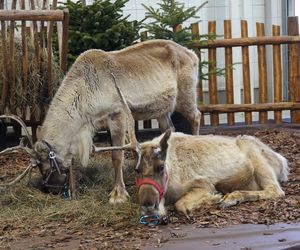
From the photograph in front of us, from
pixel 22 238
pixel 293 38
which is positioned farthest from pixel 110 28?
pixel 22 238

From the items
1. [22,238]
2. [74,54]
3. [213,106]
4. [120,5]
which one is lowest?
[22,238]

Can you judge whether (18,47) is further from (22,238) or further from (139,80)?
(22,238)

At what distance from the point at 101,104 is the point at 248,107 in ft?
15.1

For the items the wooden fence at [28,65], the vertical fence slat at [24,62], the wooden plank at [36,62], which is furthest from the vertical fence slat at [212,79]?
the vertical fence slat at [24,62]

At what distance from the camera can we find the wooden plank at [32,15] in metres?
7.64

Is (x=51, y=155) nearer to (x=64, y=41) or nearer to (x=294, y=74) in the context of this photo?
(x=64, y=41)

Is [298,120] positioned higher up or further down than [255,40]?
further down

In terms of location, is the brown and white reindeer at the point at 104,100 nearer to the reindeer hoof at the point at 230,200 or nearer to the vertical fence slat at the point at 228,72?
the reindeer hoof at the point at 230,200

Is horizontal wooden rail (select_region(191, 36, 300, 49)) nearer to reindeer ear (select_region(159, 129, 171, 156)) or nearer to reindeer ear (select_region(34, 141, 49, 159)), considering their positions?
reindeer ear (select_region(34, 141, 49, 159))

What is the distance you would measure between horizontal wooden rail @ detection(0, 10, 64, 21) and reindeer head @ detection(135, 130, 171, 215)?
2.70m

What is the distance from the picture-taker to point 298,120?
36.8ft

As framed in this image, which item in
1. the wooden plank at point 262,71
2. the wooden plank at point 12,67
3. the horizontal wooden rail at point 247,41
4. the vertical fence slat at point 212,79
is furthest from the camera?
the wooden plank at point 262,71

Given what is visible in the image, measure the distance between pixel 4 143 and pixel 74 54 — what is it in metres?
1.77

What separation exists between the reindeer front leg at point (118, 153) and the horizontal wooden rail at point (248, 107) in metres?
3.92
